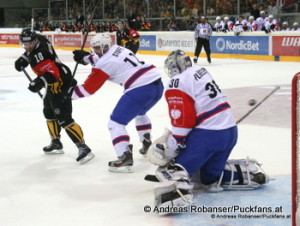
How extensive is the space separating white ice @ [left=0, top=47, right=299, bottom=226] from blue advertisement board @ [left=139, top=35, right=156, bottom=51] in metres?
11.3

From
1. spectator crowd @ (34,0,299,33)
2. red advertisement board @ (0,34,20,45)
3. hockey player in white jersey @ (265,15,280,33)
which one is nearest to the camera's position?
hockey player in white jersey @ (265,15,280,33)

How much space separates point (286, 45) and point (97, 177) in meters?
11.2

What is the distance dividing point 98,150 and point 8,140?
1104 millimetres

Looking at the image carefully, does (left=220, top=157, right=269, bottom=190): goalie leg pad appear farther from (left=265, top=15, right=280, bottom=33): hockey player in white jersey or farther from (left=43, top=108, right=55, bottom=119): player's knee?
(left=265, top=15, right=280, bottom=33): hockey player in white jersey

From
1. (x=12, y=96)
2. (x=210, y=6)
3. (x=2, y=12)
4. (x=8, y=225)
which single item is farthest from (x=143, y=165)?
(x=2, y=12)

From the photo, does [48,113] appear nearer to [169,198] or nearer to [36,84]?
[36,84]

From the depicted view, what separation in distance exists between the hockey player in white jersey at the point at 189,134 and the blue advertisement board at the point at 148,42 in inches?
616

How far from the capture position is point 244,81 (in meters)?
10.6

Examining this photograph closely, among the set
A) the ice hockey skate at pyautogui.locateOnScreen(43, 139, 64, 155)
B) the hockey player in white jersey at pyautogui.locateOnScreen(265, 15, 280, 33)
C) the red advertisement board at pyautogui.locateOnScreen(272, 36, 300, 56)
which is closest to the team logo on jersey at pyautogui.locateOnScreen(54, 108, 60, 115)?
the ice hockey skate at pyautogui.locateOnScreen(43, 139, 64, 155)

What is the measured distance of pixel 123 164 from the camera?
14.2 feet

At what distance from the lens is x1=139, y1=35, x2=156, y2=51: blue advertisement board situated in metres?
19.2

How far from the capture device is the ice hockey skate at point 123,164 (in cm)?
433

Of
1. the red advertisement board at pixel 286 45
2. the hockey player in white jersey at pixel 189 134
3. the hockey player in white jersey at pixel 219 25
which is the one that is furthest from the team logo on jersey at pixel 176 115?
the hockey player in white jersey at pixel 219 25

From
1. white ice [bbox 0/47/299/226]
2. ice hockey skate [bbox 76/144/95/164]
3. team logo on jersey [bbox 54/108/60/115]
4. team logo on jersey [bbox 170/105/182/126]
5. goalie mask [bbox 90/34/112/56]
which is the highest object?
goalie mask [bbox 90/34/112/56]
